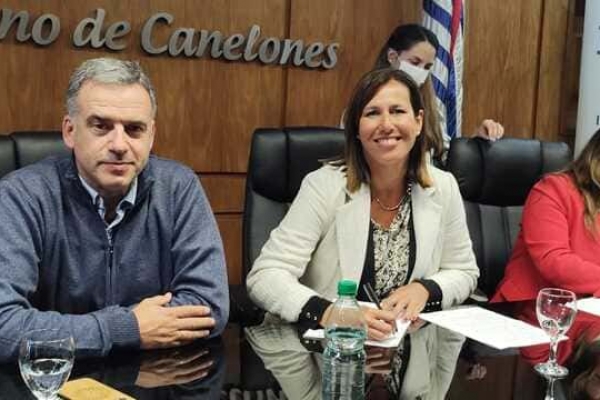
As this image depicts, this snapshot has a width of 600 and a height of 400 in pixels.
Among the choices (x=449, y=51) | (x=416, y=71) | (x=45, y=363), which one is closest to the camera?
(x=45, y=363)

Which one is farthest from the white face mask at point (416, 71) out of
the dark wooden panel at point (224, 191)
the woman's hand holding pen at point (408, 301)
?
the woman's hand holding pen at point (408, 301)

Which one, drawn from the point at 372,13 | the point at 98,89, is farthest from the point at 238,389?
the point at 372,13

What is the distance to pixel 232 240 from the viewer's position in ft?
13.1

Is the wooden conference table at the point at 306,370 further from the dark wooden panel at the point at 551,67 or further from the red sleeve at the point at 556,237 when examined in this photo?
the dark wooden panel at the point at 551,67

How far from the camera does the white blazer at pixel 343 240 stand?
219cm

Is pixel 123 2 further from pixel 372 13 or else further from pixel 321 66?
pixel 372 13

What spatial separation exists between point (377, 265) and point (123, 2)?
196 cm

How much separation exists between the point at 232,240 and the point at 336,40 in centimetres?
117

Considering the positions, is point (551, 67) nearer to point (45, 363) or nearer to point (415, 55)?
point (415, 55)

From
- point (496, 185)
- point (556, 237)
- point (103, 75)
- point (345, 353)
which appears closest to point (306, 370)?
point (345, 353)

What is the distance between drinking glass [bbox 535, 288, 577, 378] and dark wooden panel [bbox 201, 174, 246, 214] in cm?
234

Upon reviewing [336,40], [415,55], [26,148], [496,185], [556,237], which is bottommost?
[556,237]

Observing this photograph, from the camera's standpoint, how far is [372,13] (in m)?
4.19

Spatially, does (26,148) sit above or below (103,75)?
below
